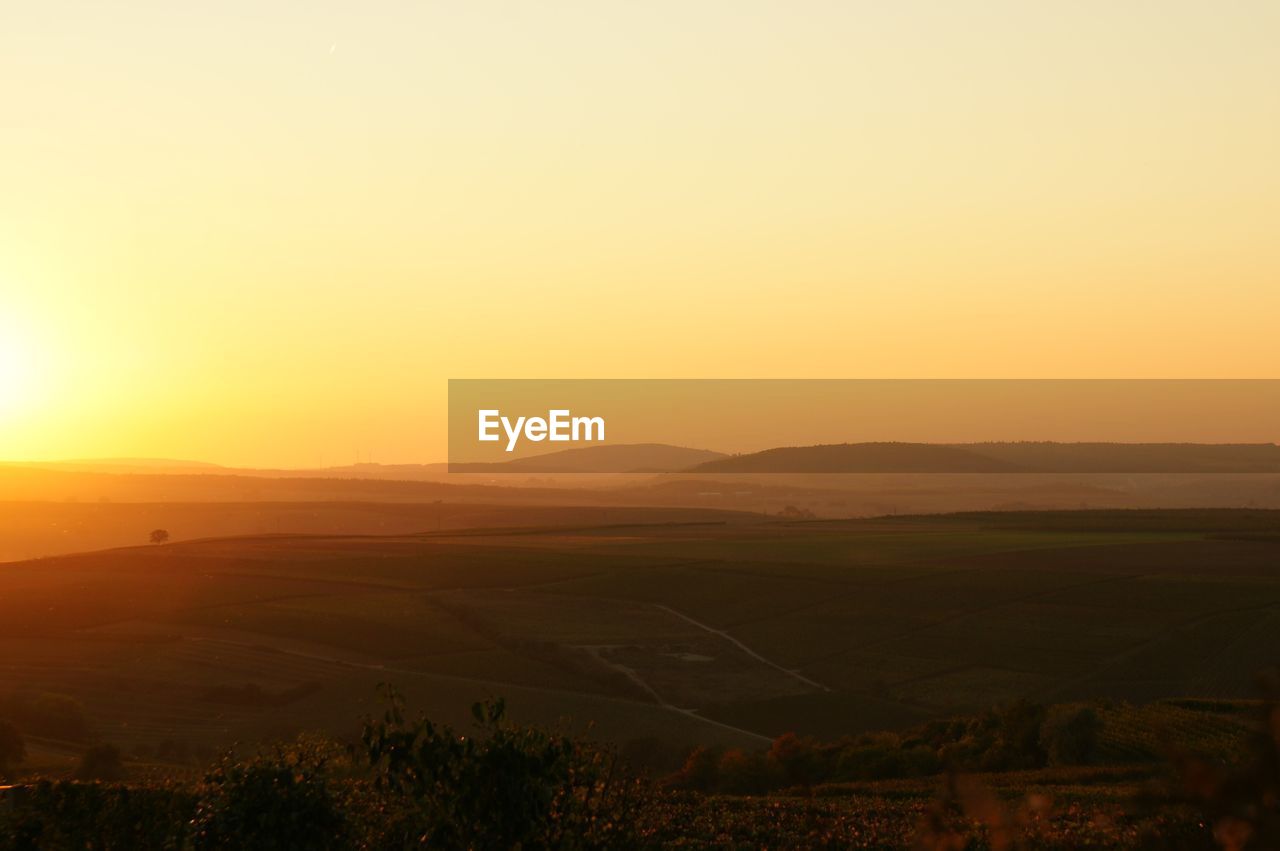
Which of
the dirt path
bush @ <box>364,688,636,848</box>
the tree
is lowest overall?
the dirt path

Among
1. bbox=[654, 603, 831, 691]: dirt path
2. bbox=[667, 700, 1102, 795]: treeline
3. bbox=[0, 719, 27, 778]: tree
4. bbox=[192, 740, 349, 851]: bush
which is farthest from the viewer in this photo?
bbox=[654, 603, 831, 691]: dirt path

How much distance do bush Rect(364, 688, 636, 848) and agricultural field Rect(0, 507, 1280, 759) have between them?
32.5 metres

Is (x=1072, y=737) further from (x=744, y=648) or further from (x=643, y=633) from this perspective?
(x=643, y=633)

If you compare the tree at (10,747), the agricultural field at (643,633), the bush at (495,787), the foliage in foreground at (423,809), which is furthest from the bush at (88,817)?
the tree at (10,747)

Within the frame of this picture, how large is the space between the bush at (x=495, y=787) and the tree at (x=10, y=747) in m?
42.0

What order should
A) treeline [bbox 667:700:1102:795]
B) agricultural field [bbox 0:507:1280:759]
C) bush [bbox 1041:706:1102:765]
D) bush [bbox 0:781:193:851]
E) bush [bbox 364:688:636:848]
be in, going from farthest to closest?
agricultural field [bbox 0:507:1280:759] < treeline [bbox 667:700:1102:795] < bush [bbox 1041:706:1102:765] < bush [bbox 0:781:193:851] < bush [bbox 364:688:636:848]

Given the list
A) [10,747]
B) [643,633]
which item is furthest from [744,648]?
[10,747]

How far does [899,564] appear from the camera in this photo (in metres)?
116

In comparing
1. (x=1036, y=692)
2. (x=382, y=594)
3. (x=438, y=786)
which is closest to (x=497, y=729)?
(x=438, y=786)

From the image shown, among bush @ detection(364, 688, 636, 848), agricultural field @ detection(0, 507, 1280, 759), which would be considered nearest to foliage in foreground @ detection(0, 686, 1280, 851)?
Result: bush @ detection(364, 688, 636, 848)

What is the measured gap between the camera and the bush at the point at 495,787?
12914 mm

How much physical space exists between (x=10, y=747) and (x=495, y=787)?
4504cm

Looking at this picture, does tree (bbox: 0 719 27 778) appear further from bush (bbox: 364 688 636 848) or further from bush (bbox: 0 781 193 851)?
bush (bbox: 364 688 636 848)

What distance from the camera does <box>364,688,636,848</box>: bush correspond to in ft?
42.4
